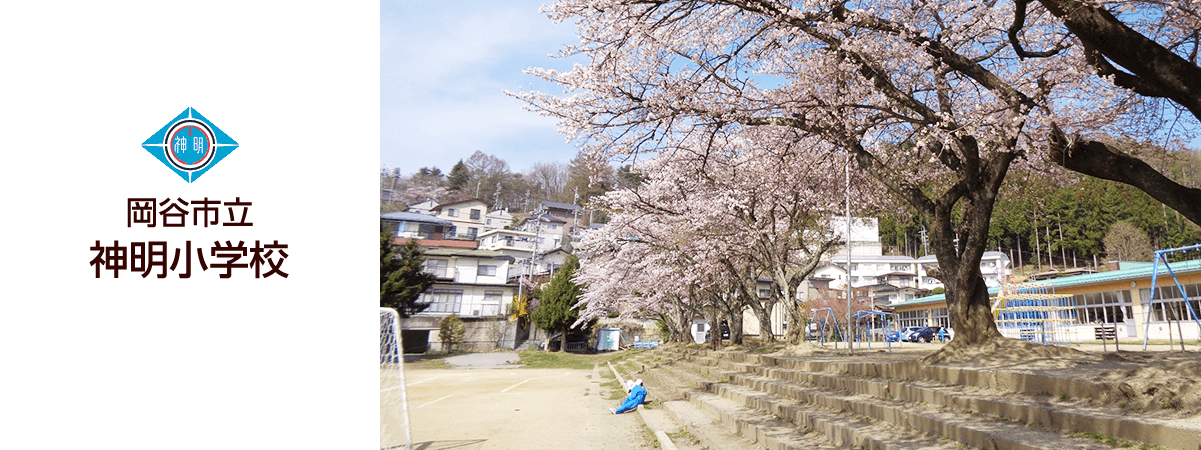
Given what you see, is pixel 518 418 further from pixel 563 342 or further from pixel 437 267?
pixel 563 342

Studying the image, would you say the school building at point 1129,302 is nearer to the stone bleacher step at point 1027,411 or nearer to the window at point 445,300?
the stone bleacher step at point 1027,411

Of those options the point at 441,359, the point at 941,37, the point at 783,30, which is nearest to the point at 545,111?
the point at 783,30

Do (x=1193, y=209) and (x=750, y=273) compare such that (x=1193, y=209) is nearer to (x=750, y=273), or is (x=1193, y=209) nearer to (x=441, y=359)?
(x=750, y=273)

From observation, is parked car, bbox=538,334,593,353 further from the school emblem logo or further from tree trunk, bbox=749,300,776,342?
the school emblem logo

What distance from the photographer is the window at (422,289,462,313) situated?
77.2 ft

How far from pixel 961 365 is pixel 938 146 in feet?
10.3

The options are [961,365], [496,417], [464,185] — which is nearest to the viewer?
[961,365]

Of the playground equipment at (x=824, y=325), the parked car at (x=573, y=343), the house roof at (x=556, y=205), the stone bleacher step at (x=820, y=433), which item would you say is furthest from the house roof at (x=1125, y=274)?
the house roof at (x=556, y=205)

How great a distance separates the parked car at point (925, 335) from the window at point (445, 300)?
21.0 meters

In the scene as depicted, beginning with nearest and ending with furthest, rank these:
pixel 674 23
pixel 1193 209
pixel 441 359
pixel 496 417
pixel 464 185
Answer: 1. pixel 1193 209
2. pixel 674 23
3. pixel 496 417
4. pixel 441 359
5. pixel 464 185

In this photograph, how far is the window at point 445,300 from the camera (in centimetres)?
2352

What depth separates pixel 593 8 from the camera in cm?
641

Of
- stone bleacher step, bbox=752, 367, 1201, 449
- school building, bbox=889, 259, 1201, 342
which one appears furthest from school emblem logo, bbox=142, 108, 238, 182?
school building, bbox=889, 259, 1201, 342

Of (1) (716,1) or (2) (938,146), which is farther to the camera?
(2) (938,146)
